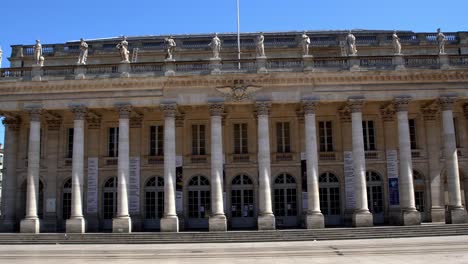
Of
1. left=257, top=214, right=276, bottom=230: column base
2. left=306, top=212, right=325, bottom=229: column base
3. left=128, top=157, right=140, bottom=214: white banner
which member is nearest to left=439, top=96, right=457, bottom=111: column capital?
A: left=306, top=212, right=325, bottom=229: column base

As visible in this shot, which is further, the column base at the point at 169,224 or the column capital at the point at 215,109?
the column capital at the point at 215,109

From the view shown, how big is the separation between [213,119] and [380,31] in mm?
15649

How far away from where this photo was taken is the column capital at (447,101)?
102ft

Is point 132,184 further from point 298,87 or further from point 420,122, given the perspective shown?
point 420,122

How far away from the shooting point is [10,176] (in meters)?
33.8

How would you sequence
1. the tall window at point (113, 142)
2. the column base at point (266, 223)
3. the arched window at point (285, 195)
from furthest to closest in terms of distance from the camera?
the tall window at point (113, 142) → the arched window at point (285, 195) → the column base at point (266, 223)

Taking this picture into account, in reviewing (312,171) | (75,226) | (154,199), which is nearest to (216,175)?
(312,171)

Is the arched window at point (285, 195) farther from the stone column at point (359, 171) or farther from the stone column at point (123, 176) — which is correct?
the stone column at point (123, 176)

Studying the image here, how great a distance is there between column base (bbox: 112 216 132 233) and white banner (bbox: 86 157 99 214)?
3.91 metres

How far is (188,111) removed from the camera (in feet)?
113

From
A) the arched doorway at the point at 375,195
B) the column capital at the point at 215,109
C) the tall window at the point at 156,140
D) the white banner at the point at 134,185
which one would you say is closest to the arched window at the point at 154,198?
the white banner at the point at 134,185

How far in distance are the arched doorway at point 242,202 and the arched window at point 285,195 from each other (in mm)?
1644

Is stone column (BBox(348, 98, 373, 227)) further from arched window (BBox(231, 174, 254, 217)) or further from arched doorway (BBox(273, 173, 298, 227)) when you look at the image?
Result: arched window (BBox(231, 174, 254, 217))

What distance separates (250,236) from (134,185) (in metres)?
10.0
